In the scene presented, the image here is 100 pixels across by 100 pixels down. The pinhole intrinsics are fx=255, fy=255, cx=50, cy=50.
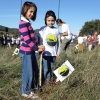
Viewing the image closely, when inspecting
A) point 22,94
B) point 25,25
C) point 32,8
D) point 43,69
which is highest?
point 32,8

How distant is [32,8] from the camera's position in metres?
3.44

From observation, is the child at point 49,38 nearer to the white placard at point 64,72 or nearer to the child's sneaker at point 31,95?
the white placard at point 64,72

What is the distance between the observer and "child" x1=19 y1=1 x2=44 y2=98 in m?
3.35

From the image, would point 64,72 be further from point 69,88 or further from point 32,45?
point 32,45

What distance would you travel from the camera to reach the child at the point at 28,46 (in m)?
3.35

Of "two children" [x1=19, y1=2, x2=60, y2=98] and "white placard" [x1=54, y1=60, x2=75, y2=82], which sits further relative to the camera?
"white placard" [x1=54, y1=60, x2=75, y2=82]

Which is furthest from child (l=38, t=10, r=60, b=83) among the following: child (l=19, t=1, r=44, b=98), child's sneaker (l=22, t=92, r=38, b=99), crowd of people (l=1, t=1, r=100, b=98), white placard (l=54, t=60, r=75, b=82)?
child's sneaker (l=22, t=92, r=38, b=99)

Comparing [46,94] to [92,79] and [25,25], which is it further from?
[25,25]

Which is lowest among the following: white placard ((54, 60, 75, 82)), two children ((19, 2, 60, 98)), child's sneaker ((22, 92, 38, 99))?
child's sneaker ((22, 92, 38, 99))

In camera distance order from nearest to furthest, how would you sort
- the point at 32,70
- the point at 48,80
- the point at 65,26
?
the point at 32,70
the point at 48,80
the point at 65,26

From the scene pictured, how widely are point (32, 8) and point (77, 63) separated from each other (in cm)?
203

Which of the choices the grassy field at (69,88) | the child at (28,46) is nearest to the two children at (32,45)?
the child at (28,46)

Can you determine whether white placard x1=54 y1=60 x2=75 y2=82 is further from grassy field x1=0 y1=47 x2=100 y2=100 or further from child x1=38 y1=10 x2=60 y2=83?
child x1=38 y1=10 x2=60 y2=83

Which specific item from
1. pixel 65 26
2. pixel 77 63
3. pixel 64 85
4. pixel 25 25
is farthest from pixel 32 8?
pixel 65 26
